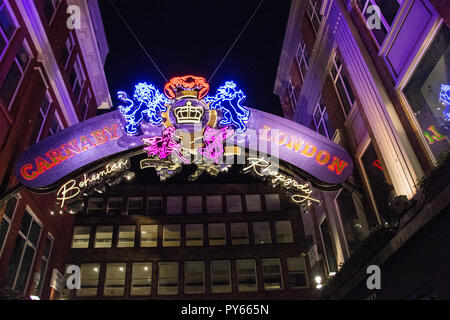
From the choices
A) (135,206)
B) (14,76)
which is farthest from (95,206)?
(14,76)

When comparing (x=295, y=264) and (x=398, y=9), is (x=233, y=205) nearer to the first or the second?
(x=295, y=264)

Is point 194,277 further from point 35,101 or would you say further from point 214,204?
point 35,101

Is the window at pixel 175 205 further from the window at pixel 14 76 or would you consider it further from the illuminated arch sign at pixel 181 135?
the illuminated arch sign at pixel 181 135

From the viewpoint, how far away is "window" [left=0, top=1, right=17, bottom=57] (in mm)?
10531

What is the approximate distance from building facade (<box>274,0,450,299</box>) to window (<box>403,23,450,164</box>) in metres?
0.02

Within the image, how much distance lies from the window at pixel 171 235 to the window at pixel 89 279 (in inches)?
253

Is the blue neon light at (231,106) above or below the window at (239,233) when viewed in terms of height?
below

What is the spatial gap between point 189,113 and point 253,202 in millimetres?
27717

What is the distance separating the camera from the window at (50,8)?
545 inches

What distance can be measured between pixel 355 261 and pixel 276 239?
23506mm

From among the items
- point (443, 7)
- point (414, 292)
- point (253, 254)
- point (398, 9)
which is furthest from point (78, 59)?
point (253, 254)

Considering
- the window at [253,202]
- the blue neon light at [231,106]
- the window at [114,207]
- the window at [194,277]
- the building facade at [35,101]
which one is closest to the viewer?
the blue neon light at [231,106]

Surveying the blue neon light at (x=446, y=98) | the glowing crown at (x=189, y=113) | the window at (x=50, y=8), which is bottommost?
the blue neon light at (x=446, y=98)

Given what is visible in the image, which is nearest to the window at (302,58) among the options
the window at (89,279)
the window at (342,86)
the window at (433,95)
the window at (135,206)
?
the window at (342,86)
